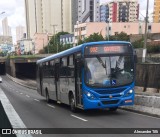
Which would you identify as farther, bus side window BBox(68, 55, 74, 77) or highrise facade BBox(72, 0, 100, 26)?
highrise facade BBox(72, 0, 100, 26)

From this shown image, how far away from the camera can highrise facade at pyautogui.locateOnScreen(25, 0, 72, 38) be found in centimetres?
16888

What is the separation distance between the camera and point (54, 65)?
18.9m

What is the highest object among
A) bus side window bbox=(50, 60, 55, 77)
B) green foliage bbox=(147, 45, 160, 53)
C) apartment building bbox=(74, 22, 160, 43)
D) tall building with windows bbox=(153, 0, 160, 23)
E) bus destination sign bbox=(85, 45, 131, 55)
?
tall building with windows bbox=(153, 0, 160, 23)

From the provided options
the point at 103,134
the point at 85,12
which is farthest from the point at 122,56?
the point at 85,12

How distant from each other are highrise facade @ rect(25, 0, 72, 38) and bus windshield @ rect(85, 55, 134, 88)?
15811 centimetres

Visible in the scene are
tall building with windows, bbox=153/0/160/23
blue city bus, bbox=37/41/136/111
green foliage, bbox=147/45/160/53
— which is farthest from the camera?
tall building with windows, bbox=153/0/160/23

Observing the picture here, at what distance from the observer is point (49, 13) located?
558 feet

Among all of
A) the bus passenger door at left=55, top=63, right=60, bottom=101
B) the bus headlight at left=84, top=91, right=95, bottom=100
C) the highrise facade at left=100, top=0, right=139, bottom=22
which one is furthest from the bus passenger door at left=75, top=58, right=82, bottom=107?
the highrise facade at left=100, top=0, right=139, bottom=22

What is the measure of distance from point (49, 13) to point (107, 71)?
160 m

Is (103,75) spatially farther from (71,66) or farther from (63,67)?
(63,67)

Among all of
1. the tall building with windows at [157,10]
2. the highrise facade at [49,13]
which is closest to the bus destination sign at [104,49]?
the tall building with windows at [157,10]

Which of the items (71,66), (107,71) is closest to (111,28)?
(71,66)

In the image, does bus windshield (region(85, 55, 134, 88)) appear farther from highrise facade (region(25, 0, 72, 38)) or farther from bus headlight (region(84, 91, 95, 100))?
highrise facade (region(25, 0, 72, 38))

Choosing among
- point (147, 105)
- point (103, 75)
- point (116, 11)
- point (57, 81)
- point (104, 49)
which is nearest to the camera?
point (103, 75)
